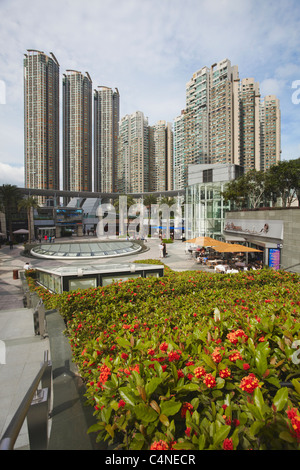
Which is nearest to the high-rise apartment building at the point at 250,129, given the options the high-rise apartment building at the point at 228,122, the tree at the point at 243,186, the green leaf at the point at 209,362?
the high-rise apartment building at the point at 228,122

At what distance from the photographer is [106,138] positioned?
111312mm

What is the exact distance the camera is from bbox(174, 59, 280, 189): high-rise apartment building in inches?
3076

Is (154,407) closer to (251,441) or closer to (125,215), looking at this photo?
(251,441)

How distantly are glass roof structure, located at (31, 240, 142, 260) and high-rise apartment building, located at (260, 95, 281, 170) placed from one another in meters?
62.1

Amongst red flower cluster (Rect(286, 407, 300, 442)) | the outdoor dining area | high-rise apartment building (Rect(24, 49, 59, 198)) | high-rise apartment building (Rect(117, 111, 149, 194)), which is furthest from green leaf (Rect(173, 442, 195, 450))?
high-rise apartment building (Rect(117, 111, 149, 194))

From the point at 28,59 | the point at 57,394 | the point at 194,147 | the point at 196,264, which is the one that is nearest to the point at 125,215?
the point at 196,264

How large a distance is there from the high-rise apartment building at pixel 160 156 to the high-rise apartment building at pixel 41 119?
41.4m

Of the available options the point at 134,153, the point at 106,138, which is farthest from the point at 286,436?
the point at 106,138

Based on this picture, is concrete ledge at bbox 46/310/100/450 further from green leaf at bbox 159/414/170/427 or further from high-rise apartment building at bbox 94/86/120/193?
high-rise apartment building at bbox 94/86/120/193

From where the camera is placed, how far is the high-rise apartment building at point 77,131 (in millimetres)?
99125

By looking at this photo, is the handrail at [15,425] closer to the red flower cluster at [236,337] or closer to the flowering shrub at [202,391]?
the flowering shrub at [202,391]

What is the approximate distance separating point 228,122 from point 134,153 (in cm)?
4066
